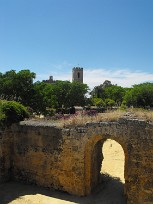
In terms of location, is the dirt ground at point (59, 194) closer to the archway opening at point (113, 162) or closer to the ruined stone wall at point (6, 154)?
the archway opening at point (113, 162)

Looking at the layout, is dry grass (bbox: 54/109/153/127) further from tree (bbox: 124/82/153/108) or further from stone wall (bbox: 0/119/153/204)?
tree (bbox: 124/82/153/108)

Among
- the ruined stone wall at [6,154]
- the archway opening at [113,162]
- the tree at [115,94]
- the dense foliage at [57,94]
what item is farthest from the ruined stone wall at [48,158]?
the tree at [115,94]

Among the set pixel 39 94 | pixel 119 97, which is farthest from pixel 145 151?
pixel 119 97

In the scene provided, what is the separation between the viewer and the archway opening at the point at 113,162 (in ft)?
55.6

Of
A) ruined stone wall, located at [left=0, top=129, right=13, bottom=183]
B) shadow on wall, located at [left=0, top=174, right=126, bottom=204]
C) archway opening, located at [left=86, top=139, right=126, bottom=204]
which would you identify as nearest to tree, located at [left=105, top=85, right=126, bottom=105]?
archway opening, located at [left=86, top=139, right=126, bottom=204]

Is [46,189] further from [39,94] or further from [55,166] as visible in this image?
[39,94]

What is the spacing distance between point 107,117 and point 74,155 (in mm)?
2539

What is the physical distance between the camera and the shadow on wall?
1309cm

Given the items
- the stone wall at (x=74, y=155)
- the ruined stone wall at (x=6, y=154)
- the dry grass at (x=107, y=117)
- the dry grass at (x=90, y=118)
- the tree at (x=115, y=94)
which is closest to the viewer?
the stone wall at (x=74, y=155)

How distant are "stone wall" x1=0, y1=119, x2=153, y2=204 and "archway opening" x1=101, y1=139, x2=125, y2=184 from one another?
223cm

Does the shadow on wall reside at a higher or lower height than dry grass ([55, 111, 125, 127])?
lower

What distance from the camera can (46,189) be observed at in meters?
14.4

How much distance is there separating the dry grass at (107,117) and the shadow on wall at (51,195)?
352 cm

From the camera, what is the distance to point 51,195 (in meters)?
13.8
